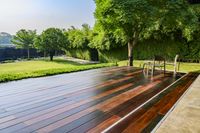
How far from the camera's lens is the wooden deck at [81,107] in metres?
2.43

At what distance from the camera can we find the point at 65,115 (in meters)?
2.80

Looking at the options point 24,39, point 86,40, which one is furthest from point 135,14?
point 24,39

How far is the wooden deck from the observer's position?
Result: 243 cm

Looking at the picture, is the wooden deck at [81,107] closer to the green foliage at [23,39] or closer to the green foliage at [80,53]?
the green foliage at [80,53]

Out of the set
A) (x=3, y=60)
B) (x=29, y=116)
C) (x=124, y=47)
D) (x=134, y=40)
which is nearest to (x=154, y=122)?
(x=29, y=116)

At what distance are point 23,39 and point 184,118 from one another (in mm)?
32179

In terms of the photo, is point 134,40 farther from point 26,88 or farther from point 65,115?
point 65,115

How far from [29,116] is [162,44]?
11.9m

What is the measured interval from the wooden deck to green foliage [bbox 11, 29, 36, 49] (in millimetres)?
28135

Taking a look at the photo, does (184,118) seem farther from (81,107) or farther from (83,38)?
(83,38)

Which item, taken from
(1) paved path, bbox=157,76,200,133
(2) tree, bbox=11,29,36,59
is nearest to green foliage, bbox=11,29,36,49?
(2) tree, bbox=11,29,36,59

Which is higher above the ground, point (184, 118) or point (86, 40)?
point (86, 40)

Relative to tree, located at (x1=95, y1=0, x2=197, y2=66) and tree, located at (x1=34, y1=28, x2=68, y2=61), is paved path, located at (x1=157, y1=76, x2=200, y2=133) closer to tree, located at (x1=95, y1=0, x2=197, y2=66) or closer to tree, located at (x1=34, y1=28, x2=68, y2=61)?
tree, located at (x1=95, y1=0, x2=197, y2=66)

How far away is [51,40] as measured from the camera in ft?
87.1
